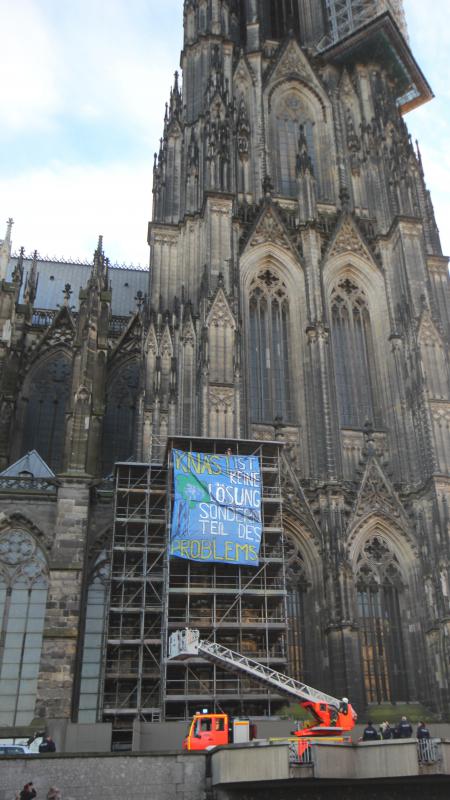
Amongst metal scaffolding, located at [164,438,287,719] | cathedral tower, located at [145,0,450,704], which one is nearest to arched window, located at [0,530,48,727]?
metal scaffolding, located at [164,438,287,719]

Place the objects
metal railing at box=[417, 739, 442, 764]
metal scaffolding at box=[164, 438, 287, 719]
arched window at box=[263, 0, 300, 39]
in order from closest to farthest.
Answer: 1. metal railing at box=[417, 739, 442, 764]
2. metal scaffolding at box=[164, 438, 287, 719]
3. arched window at box=[263, 0, 300, 39]

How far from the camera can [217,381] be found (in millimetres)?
25859

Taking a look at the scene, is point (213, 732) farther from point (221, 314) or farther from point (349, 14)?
point (349, 14)

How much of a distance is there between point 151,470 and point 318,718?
9393 mm

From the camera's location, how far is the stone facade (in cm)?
2431

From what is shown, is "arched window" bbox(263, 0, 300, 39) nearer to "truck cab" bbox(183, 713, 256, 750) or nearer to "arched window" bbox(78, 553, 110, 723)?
"arched window" bbox(78, 553, 110, 723)

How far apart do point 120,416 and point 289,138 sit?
14.8m

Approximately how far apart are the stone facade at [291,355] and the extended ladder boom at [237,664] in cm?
306

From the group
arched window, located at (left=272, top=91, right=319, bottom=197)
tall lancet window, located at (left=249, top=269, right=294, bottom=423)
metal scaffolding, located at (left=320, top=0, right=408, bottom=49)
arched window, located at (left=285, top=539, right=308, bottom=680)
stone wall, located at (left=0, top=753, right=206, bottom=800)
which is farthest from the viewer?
metal scaffolding, located at (left=320, top=0, right=408, bottom=49)

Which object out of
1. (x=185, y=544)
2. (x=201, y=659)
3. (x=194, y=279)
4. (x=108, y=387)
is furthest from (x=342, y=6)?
(x=201, y=659)

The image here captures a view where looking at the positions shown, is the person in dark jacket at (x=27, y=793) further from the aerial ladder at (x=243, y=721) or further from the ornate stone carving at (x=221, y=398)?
the ornate stone carving at (x=221, y=398)

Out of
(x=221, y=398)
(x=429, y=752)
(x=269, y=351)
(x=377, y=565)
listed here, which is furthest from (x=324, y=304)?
(x=429, y=752)

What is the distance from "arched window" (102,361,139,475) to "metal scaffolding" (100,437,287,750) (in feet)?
26.4

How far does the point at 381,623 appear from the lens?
25.1m
